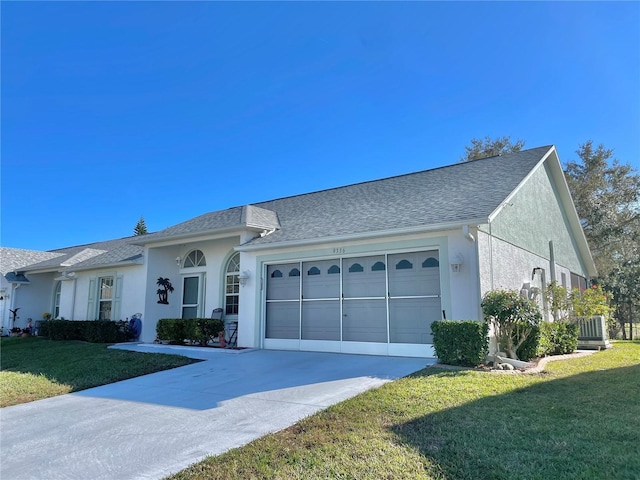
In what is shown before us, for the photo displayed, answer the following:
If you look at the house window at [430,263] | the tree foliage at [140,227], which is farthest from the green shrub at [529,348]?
the tree foliage at [140,227]

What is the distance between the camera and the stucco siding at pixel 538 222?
11.4 m

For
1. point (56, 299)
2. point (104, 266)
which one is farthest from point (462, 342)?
point (56, 299)

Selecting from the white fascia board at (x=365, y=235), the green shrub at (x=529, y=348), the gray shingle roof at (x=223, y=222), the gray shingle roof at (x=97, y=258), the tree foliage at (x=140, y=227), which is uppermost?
the tree foliage at (x=140, y=227)

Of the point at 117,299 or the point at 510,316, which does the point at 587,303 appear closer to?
the point at 510,316

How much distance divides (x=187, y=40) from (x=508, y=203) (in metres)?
11.3

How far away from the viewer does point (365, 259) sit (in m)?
10.7

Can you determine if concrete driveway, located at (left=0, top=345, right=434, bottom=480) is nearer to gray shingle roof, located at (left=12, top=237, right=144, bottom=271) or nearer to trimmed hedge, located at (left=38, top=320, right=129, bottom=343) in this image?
trimmed hedge, located at (left=38, top=320, right=129, bottom=343)

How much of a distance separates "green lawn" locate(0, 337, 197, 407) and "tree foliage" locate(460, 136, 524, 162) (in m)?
25.2

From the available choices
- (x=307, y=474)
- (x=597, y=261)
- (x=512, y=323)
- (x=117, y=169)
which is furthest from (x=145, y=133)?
(x=597, y=261)

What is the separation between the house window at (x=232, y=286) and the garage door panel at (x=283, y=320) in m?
2.26

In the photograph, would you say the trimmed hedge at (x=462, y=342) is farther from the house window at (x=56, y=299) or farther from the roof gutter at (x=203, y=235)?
the house window at (x=56, y=299)

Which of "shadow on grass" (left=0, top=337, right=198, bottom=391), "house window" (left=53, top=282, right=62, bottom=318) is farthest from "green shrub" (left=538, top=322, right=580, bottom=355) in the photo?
"house window" (left=53, top=282, right=62, bottom=318)

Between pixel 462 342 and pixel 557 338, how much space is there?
15.8 ft

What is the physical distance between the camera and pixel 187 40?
13820 mm
